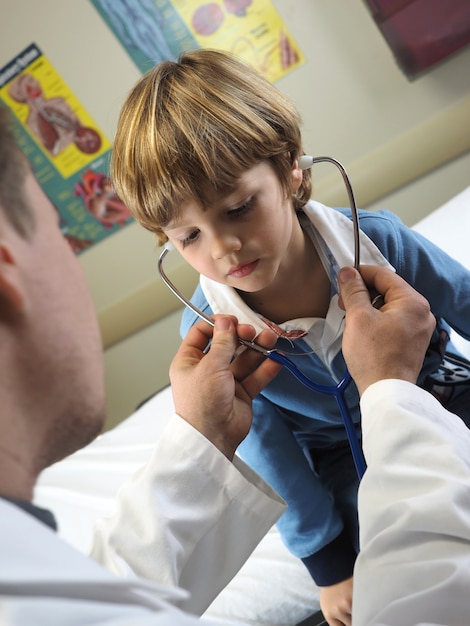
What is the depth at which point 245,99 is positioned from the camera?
102 cm

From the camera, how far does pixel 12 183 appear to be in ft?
1.92

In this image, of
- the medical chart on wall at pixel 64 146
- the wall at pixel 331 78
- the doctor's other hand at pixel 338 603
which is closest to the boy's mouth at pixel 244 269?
the doctor's other hand at pixel 338 603

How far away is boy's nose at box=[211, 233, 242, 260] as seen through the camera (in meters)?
0.96

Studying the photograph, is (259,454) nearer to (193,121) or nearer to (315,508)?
(315,508)

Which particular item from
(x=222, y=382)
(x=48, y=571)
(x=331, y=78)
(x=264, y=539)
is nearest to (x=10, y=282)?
(x=48, y=571)

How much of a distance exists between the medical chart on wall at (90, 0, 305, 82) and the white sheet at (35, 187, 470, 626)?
3.35 ft

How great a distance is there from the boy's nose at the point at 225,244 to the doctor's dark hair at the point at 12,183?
0.39 metres

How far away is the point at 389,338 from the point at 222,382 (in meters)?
0.25

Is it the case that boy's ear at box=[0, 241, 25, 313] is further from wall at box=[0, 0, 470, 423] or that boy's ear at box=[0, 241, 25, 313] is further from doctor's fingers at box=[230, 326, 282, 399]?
wall at box=[0, 0, 470, 423]

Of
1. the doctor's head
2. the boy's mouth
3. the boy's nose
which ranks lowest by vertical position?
the boy's mouth

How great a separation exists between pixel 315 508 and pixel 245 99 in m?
0.69

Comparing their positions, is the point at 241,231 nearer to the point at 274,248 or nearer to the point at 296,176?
the point at 274,248

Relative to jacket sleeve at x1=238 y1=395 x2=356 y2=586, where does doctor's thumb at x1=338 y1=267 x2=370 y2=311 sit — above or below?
above

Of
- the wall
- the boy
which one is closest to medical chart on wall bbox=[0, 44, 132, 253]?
the wall
